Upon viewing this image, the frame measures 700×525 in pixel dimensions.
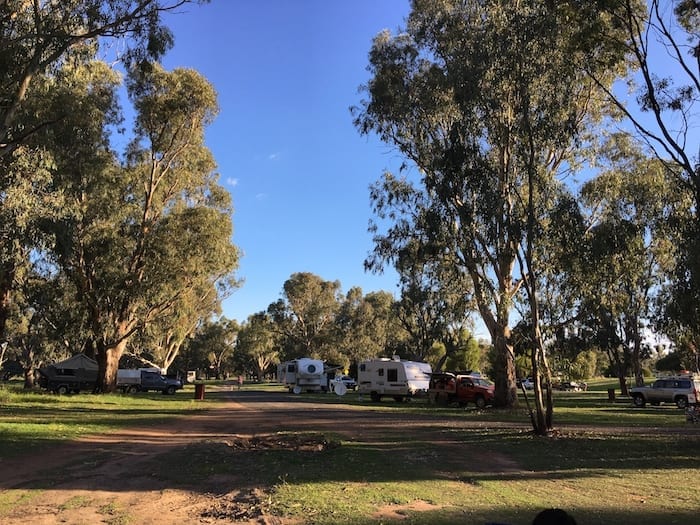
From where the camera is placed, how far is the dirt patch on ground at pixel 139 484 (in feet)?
24.5

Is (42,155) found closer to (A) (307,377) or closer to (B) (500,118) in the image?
(B) (500,118)

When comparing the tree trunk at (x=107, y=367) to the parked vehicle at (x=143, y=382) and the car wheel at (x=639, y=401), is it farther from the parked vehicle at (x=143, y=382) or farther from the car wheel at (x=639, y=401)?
the car wheel at (x=639, y=401)

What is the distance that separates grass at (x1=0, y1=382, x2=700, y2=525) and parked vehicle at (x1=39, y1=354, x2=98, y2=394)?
82.6ft

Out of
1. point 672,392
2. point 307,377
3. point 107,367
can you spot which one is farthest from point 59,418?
point 307,377

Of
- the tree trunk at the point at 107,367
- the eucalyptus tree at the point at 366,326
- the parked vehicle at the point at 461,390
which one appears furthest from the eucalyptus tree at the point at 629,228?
the eucalyptus tree at the point at 366,326

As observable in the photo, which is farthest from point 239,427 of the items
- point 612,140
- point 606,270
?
point 612,140

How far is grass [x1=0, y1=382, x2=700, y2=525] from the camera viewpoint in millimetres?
7688

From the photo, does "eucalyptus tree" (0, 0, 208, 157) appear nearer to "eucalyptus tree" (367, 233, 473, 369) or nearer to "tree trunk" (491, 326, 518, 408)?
"eucalyptus tree" (367, 233, 473, 369)

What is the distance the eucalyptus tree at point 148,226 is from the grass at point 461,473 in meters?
12.6

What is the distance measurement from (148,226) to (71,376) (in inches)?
683

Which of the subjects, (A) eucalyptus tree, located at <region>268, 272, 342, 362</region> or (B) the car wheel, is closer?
(B) the car wheel

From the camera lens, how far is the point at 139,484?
9.54 m

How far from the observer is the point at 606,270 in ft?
60.6

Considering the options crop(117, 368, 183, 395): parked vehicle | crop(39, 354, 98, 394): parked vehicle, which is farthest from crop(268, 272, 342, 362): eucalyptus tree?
crop(39, 354, 98, 394): parked vehicle
